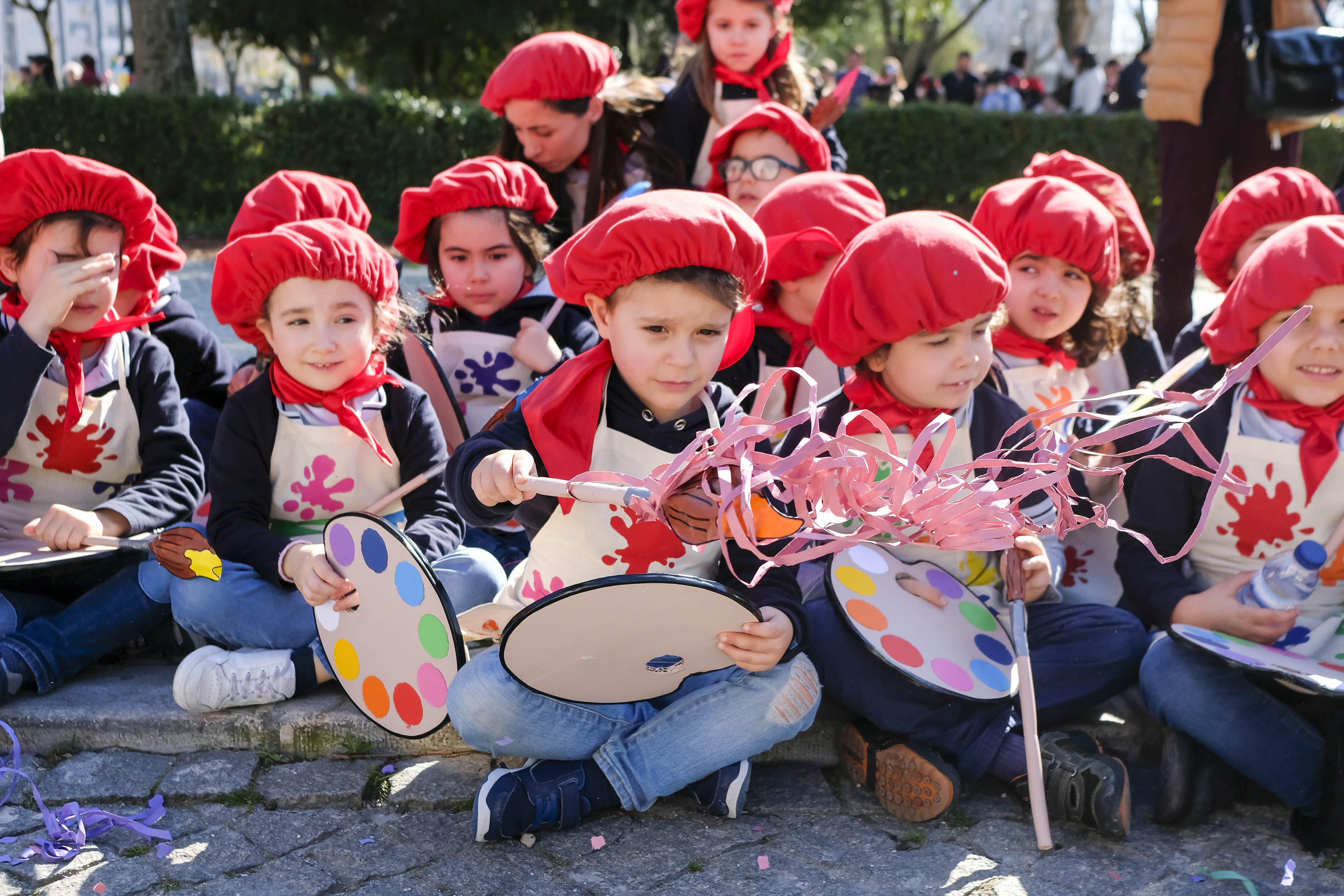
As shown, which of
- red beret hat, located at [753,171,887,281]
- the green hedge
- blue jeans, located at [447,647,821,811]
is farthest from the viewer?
the green hedge

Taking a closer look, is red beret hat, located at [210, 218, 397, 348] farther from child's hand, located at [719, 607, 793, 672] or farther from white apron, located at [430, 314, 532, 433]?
child's hand, located at [719, 607, 793, 672]

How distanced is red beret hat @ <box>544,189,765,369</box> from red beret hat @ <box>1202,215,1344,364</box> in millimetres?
1044

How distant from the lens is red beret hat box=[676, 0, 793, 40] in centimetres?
403

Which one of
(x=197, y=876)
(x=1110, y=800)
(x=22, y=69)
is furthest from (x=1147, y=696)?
(x=22, y=69)

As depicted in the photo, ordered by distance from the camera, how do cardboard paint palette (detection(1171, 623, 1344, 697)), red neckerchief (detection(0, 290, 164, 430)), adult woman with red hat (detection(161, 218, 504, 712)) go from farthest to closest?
1. red neckerchief (detection(0, 290, 164, 430))
2. adult woman with red hat (detection(161, 218, 504, 712))
3. cardboard paint palette (detection(1171, 623, 1344, 697))

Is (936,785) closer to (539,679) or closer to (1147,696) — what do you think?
(1147,696)

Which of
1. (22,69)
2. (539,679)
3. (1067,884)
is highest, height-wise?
(22,69)

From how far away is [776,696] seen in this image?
2254 millimetres

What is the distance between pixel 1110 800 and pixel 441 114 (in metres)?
11.1

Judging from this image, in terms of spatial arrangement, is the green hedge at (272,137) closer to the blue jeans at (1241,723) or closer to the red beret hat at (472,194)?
the red beret hat at (472,194)

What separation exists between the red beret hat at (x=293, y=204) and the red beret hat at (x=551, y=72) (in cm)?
61

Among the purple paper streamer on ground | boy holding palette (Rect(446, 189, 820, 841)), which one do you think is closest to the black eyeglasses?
boy holding palette (Rect(446, 189, 820, 841))

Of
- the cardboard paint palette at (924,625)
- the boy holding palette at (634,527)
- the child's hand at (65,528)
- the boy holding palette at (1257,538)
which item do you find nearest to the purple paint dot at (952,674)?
the cardboard paint palette at (924,625)

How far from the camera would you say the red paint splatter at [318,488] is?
2736mm
